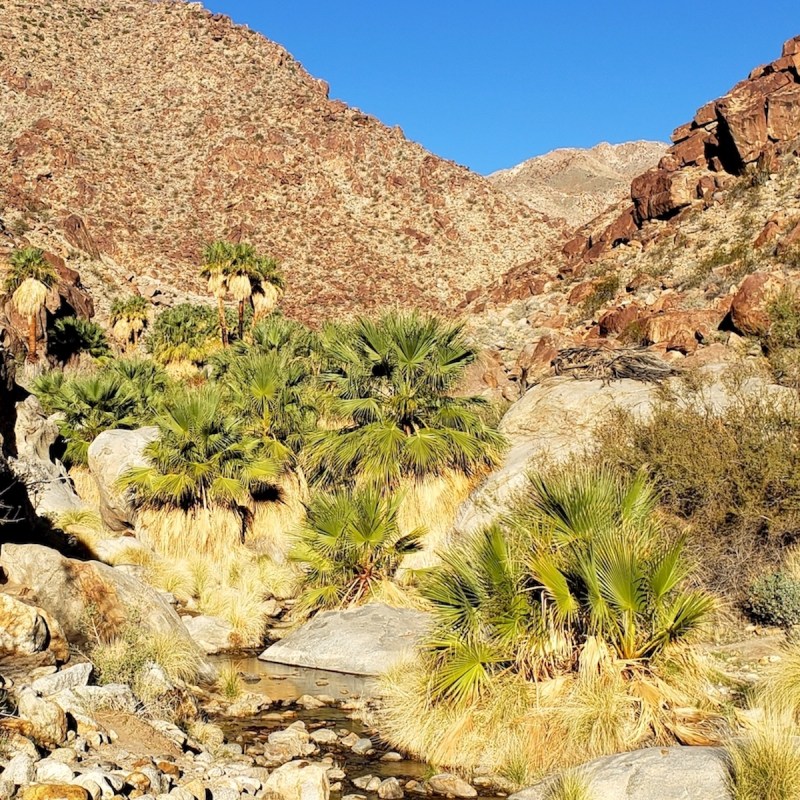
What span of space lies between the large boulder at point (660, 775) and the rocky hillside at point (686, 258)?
1143 cm

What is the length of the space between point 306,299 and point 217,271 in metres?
25.3

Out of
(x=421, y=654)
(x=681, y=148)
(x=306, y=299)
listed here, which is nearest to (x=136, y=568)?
(x=421, y=654)

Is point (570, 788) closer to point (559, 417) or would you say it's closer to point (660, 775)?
point (660, 775)

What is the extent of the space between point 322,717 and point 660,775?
4.67m

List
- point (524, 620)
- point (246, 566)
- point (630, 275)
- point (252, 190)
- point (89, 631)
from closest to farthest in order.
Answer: point (524, 620)
point (89, 631)
point (246, 566)
point (630, 275)
point (252, 190)

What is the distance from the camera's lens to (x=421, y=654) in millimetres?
8828

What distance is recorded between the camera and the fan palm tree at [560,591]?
7.39m

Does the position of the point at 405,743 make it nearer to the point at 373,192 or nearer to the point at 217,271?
the point at 217,271

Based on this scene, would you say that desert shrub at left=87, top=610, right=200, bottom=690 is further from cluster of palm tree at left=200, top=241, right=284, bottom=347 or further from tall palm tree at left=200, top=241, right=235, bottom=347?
tall palm tree at left=200, top=241, right=235, bottom=347

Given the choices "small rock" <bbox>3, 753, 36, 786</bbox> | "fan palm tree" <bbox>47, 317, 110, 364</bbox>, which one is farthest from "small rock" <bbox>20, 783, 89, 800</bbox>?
"fan palm tree" <bbox>47, 317, 110, 364</bbox>

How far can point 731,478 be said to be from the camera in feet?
36.9

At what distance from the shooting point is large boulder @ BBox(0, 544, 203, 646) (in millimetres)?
9938

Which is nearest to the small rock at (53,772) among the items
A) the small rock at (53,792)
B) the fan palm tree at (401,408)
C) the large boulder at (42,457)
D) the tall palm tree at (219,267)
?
the small rock at (53,792)

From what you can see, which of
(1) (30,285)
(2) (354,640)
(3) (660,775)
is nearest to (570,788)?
(3) (660,775)
